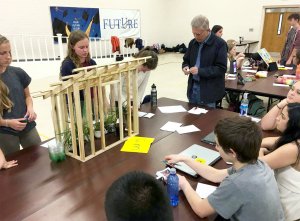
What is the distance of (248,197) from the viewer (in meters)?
1.06

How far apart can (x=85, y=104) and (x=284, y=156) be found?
1.19 meters

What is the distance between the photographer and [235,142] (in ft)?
3.75

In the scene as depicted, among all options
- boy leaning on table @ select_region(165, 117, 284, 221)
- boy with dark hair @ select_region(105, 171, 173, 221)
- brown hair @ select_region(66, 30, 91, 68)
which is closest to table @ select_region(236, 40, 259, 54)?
brown hair @ select_region(66, 30, 91, 68)

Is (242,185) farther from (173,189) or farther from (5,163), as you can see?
(5,163)

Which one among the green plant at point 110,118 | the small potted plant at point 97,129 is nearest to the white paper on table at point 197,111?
the green plant at point 110,118

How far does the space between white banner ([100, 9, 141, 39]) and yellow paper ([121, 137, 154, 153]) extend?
25.7 feet

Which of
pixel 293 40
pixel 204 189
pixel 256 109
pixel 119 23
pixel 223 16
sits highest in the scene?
pixel 223 16

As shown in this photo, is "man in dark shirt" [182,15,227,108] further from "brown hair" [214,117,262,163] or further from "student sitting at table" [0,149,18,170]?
"student sitting at table" [0,149,18,170]

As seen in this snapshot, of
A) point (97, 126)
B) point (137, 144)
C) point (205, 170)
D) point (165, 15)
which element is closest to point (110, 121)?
point (97, 126)

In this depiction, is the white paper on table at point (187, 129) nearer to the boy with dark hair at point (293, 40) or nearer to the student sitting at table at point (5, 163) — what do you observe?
the student sitting at table at point (5, 163)

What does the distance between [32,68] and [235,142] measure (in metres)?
6.14

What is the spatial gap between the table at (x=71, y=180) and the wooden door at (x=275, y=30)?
30.4 ft

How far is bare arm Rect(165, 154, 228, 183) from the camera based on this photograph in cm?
141

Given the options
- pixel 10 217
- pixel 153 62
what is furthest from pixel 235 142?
pixel 153 62
